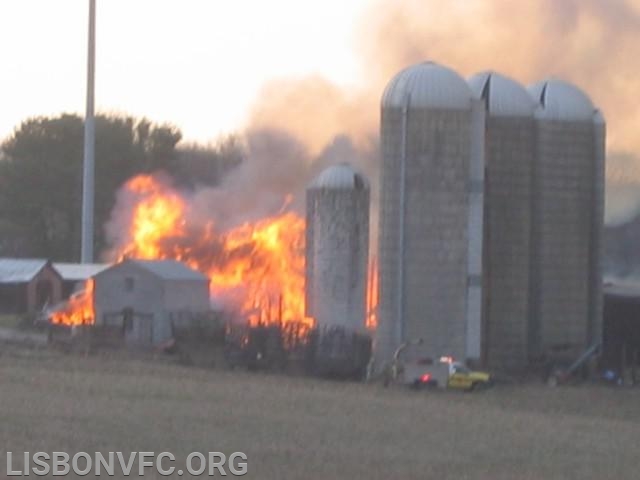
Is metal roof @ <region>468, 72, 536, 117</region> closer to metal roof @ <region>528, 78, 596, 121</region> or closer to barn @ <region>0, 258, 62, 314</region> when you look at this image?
metal roof @ <region>528, 78, 596, 121</region>

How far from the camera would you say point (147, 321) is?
159 feet

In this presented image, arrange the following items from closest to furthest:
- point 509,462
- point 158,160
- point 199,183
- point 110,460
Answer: point 110,460, point 509,462, point 199,183, point 158,160

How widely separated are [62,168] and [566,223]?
4389 centimetres

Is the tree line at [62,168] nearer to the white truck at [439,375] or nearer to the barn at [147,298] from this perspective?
the barn at [147,298]

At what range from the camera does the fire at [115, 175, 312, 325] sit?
5106 cm

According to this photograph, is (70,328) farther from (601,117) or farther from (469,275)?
(601,117)

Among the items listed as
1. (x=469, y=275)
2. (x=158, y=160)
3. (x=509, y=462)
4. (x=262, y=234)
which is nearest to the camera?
(x=509, y=462)

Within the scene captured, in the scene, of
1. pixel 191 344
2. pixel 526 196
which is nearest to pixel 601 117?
pixel 526 196

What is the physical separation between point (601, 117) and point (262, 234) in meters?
13.5

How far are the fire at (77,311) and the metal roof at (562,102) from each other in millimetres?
14785

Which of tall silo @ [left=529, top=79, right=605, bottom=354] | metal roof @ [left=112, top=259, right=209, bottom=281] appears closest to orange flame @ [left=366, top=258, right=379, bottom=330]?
tall silo @ [left=529, top=79, right=605, bottom=354]

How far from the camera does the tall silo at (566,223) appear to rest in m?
44.6

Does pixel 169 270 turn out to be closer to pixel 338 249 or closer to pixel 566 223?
pixel 338 249

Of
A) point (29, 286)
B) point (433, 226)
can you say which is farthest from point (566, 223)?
point (29, 286)
